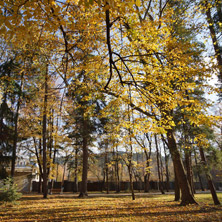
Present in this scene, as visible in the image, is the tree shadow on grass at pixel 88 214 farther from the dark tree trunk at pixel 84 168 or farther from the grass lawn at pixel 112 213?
the dark tree trunk at pixel 84 168

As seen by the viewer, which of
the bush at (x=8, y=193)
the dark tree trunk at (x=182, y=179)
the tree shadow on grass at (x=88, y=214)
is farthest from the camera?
the dark tree trunk at (x=182, y=179)

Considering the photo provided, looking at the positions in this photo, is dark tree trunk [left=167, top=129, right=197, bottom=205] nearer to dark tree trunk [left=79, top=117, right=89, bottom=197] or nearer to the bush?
the bush

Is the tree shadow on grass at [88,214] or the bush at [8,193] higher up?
the bush at [8,193]

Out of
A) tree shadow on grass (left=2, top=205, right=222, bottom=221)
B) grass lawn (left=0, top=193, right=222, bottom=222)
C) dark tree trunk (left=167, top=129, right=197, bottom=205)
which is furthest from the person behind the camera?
dark tree trunk (left=167, top=129, right=197, bottom=205)

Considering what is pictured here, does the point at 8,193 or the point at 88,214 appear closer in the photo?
the point at 88,214

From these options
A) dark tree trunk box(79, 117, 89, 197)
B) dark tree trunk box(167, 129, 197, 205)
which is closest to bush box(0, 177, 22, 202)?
dark tree trunk box(79, 117, 89, 197)

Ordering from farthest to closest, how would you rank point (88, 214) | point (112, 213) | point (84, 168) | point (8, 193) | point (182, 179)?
point (84, 168) < point (182, 179) < point (8, 193) < point (112, 213) < point (88, 214)

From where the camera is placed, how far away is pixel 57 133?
15758mm

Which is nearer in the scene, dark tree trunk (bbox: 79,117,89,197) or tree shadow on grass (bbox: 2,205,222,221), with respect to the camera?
tree shadow on grass (bbox: 2,205,222,221)

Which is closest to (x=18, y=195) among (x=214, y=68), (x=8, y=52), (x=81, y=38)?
(x=81, y=38)

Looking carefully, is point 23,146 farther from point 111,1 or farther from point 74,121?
point 111,1

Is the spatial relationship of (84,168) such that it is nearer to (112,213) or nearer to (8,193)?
(8,193)

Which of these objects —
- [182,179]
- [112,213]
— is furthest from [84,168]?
[182,179]

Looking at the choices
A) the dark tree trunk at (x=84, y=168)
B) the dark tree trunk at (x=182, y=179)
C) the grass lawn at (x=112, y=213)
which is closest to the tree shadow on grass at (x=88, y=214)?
the grass lawn at (x=112, y=213)
